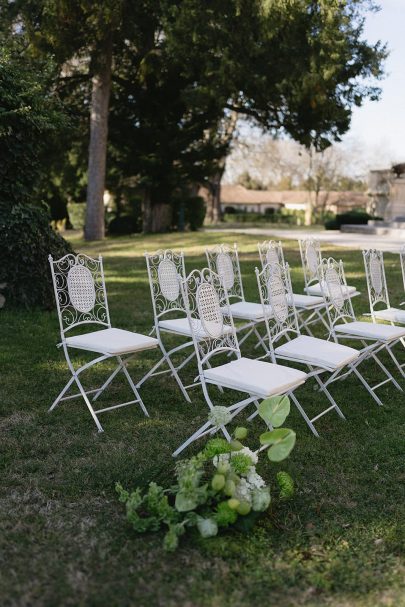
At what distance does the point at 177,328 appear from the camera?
5.46 meters

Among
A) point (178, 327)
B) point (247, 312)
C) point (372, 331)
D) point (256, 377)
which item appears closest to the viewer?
point (256, 377)

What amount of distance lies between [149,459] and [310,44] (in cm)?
1461

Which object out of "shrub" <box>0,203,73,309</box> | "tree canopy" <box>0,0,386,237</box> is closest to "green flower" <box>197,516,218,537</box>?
"shrub" <box>0,203,73,309</box>

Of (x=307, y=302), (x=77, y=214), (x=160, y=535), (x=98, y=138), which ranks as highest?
(x=98, y=138)

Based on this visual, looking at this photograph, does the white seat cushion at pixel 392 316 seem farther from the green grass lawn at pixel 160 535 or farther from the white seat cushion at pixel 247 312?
the white seat cushion at pixel 247 312

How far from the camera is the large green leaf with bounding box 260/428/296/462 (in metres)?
3.11

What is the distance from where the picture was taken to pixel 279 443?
3172 millimetres

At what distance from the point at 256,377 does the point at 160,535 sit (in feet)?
4.09

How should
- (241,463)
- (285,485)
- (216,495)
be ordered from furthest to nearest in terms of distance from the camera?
(285,485) → (241,463) → (216,495)

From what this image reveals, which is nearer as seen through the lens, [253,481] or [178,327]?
[253,481]

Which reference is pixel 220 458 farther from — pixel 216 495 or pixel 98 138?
pixel 98 138

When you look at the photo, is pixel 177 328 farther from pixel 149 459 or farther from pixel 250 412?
pixel 149 459

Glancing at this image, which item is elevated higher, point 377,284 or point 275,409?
point 377,284

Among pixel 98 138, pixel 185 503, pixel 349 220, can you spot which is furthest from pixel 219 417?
pixel 349 220
